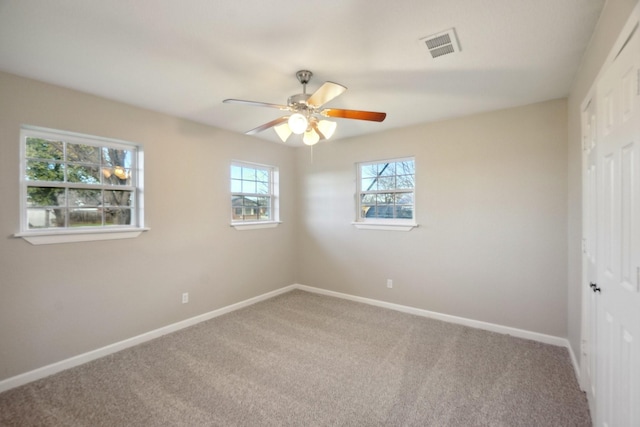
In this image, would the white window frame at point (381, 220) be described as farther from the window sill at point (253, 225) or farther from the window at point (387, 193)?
the window sill at point (253, 225)

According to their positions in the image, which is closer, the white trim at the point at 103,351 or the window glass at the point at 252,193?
the white trim at the point at 103,351

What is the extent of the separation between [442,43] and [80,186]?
3226 mm

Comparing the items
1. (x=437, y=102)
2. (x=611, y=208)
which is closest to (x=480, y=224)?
(x=437, y=102)

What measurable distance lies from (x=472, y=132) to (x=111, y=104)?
12.5ft

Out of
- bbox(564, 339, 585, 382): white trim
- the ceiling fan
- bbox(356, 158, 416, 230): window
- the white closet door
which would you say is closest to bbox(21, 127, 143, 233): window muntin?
the ceiling fan

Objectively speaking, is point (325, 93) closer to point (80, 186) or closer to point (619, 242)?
point (619, 242)

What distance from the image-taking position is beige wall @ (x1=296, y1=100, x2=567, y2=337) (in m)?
2.88

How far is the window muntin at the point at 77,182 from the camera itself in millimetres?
2406

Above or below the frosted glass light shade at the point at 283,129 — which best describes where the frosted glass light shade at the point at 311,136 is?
below

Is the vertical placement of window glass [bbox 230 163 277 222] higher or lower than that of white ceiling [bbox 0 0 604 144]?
lower

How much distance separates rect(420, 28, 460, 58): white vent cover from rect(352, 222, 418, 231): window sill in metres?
2.15

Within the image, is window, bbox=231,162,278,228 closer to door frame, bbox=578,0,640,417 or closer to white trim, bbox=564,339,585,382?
door frame, bbox=578,0,640,417

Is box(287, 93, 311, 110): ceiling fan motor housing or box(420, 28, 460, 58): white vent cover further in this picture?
box(287, 93, 311, 110): ceiling fan motor housing

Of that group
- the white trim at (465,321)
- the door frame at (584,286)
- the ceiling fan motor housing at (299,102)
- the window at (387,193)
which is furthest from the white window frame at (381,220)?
the ceiling fan motor housing at (299,102)
